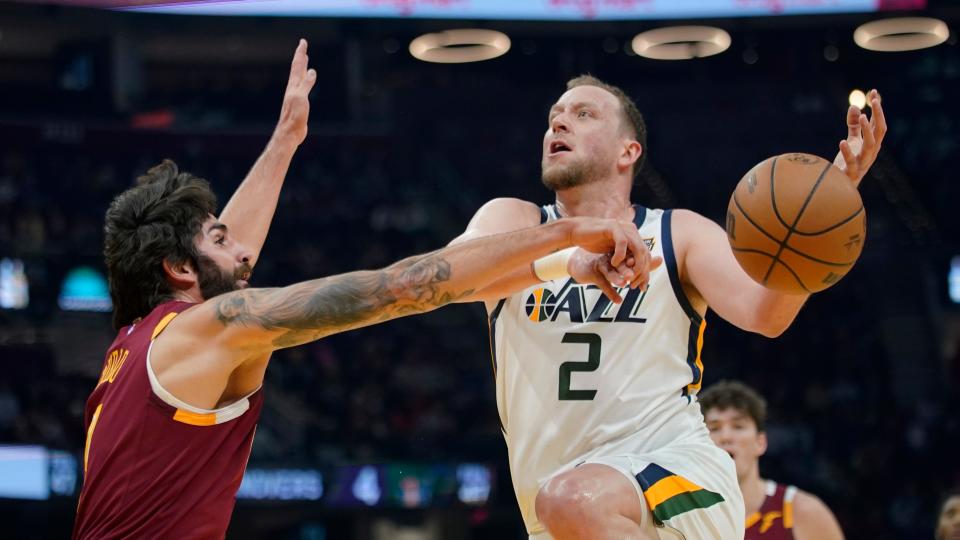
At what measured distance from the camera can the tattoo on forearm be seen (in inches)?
132

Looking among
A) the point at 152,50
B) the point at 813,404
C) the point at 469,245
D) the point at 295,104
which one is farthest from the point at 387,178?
the point at 469,245

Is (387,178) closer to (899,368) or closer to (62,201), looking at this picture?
(62,201)

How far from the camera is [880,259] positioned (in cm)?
1906

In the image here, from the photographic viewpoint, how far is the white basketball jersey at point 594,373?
4.23 m

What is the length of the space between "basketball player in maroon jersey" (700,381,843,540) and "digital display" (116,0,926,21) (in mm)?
5501

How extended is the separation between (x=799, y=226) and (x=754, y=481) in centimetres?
304

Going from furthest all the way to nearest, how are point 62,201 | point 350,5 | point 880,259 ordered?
point 880,259, point 62,201, point 350,5

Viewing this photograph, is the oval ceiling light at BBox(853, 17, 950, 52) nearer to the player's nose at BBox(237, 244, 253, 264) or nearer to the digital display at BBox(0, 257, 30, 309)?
the player's nose at BBox(237, 244, 253, 264)

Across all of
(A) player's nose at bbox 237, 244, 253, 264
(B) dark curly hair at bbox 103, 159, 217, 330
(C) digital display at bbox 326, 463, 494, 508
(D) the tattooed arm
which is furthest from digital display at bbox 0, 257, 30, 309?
(D) the tattooed arm

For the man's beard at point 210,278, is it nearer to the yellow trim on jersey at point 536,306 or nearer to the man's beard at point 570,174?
the yellow trim on jersey at point 536,306

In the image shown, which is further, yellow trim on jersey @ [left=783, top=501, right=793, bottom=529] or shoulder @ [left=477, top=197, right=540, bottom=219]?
yellow trim on jersey @ [left=783, top=501, right=793, bottom=529]

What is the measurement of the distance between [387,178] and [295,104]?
13920 mm

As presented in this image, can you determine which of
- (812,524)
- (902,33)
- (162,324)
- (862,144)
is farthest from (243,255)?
(902,33)

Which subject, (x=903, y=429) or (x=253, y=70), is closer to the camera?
(x=903, y=429)
